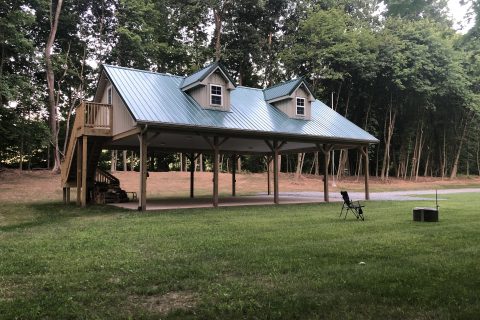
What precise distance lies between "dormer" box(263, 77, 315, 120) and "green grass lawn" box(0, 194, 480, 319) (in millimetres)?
10157

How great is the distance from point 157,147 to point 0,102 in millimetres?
12152

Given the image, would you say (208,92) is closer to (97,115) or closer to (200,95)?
(200,95)

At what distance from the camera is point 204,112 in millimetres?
16141

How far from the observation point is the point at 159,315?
384 centimetres

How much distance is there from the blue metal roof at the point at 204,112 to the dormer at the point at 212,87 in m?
0.29

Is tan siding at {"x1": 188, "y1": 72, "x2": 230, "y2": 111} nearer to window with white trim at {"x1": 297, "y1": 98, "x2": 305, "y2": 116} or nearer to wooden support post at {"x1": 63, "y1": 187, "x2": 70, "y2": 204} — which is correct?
window with white trim at {"x1": 297, "y1": 98, "x2": 305, "y2": 116}

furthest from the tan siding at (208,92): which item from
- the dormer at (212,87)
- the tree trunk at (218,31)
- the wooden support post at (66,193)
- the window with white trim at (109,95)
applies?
the tree trunk at (218,31)

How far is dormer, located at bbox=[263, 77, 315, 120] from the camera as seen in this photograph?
63.6 feet

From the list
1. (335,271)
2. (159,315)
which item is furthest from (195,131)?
(159,315)

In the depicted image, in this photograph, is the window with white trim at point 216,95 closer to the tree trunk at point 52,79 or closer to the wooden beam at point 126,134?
the wooden beam at point 126,134

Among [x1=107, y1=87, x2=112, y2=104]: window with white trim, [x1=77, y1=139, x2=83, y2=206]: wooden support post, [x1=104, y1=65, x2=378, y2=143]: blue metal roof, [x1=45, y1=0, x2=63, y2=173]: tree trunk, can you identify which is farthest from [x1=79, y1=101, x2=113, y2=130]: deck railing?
[x1=45, y1=0, x2=63, y2=173]: tree trunk

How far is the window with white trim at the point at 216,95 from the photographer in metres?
16.9

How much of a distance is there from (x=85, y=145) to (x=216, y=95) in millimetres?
5467

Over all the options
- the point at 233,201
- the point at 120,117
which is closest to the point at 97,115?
the point at 120,117
